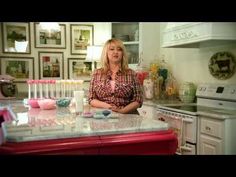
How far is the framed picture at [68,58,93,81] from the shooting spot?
4.61 meters

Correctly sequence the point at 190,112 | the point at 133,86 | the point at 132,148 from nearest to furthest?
the point at 132,148, the point at 133,86, the point at 190,112

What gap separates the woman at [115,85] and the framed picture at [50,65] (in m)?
2.36

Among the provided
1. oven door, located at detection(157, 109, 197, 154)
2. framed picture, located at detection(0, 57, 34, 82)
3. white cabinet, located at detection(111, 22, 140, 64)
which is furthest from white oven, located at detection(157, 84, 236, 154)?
framed picture, located at detection(0, 57, 34, 82)

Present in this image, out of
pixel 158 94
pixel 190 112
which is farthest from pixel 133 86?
pixel 158 94

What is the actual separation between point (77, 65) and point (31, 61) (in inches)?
28.8

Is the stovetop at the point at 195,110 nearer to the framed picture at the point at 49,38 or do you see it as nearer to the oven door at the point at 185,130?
the oven door at the point at 185,130

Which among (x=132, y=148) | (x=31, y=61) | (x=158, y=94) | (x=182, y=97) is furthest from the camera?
(x=31, y=61)

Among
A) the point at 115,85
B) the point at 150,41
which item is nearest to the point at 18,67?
the point at 150,41

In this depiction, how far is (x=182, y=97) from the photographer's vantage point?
3.68 meters

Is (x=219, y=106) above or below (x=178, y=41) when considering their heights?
below

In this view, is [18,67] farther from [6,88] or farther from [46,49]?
[6,88]
